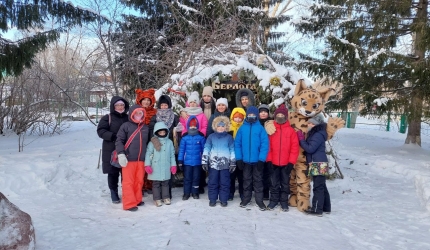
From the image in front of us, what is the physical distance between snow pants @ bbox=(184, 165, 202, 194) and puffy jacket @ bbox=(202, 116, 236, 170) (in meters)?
0.34

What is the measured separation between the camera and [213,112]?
5777 millimetres

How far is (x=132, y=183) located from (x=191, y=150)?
101 centimetres

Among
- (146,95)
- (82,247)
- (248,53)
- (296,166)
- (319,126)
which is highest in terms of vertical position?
(248,53)

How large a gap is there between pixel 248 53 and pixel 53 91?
821cm

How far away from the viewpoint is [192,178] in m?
5.28

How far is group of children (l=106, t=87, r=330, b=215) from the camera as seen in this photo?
470 cm

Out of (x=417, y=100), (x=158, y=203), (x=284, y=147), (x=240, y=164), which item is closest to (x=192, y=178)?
(x=158, y=203)

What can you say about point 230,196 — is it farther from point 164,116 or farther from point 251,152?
point 164,116

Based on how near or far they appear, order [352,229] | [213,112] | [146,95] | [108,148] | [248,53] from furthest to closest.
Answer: [248,53] → [213,112] → [146,95] → [108,148] → [352,229]

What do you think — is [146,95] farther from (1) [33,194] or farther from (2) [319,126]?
(2) [319,126]

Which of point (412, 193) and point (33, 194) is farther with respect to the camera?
point (412, 193)

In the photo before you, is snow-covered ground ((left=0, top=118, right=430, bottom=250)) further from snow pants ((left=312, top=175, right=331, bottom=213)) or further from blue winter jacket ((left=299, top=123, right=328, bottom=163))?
blue winter jacket ((left=299, top=123, right=328, bottom=163))

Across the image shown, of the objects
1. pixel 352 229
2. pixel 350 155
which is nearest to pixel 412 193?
pixel 352 229

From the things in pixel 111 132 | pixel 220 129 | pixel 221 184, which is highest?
pixel 220 129
